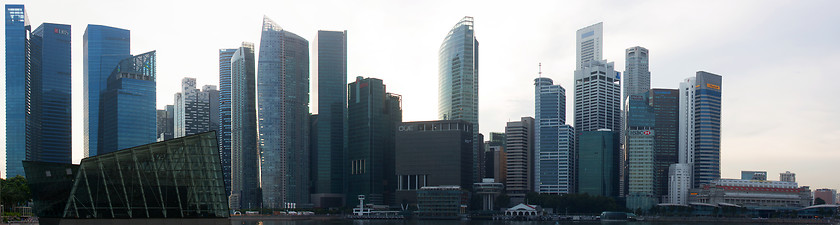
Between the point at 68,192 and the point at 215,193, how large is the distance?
15324 mm

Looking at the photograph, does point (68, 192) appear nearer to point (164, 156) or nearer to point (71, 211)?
point (71, 211)

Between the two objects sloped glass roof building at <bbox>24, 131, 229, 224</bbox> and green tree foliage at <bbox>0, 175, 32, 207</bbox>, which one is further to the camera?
green tree foliage at <bbox>0, 175, 32, 207</bbox>

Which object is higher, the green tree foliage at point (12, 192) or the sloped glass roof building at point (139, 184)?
the sloped glass roof building at point (139, 184)

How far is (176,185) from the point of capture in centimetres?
8300

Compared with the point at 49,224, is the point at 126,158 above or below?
above

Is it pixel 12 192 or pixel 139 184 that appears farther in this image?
pixel 12 192

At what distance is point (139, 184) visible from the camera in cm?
8212

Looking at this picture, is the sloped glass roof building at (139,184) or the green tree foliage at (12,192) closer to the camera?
the sloped glass roof building at (139,184)

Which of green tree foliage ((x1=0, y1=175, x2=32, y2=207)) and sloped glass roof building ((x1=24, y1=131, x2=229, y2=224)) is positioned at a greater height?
sloped glass roof building ((x1=24, y1=131, x2=229, y2=224))

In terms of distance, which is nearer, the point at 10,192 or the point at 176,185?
the point at 176,185

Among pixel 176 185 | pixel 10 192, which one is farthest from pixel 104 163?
pixel 10 192

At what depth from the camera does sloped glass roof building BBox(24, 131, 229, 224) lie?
80688mm

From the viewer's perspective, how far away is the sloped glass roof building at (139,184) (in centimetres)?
8069

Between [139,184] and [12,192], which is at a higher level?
[139,184]
